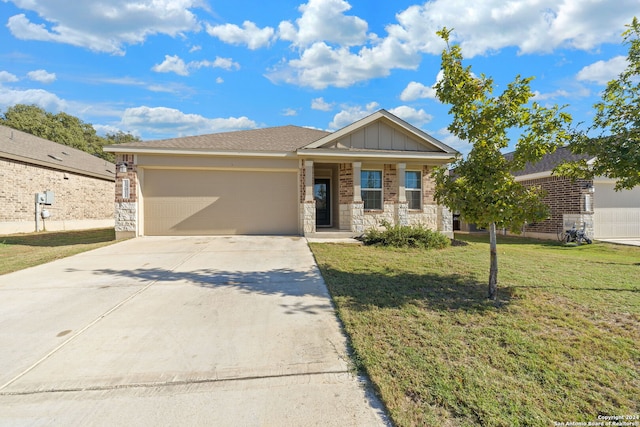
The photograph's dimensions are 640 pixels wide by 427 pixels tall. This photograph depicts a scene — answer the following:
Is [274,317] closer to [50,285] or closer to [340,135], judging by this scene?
[50,285]

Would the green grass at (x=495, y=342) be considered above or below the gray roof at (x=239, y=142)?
below

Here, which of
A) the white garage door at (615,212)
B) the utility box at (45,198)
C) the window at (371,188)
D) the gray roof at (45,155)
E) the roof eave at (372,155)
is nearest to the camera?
the roof eave at (372,155)

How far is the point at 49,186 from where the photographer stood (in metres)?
16.4

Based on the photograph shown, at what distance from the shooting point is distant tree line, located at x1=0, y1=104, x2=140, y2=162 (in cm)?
3155

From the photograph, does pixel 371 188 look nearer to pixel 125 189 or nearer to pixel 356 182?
pixel 356 182

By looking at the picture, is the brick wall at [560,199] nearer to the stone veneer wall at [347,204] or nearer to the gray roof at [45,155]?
the stone veneer wall at [347,204]

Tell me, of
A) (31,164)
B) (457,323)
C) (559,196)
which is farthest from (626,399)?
(31,164)

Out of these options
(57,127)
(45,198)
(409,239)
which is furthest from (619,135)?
(57,127)

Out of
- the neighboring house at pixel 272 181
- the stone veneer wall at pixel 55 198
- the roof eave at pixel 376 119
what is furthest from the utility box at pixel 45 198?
the roof eave at pixel 376 119

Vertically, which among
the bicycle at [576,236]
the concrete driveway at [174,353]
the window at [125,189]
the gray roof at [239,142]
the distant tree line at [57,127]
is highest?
the distant tree line at [57,127]

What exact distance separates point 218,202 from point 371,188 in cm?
600

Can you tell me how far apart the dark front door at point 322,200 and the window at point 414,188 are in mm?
3564

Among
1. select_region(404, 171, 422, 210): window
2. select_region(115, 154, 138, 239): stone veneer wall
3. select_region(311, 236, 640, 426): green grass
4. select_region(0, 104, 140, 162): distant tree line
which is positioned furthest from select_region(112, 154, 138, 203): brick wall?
select_region(0, 104, 140, 162): distant tree line

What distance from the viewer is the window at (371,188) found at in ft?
40.6
